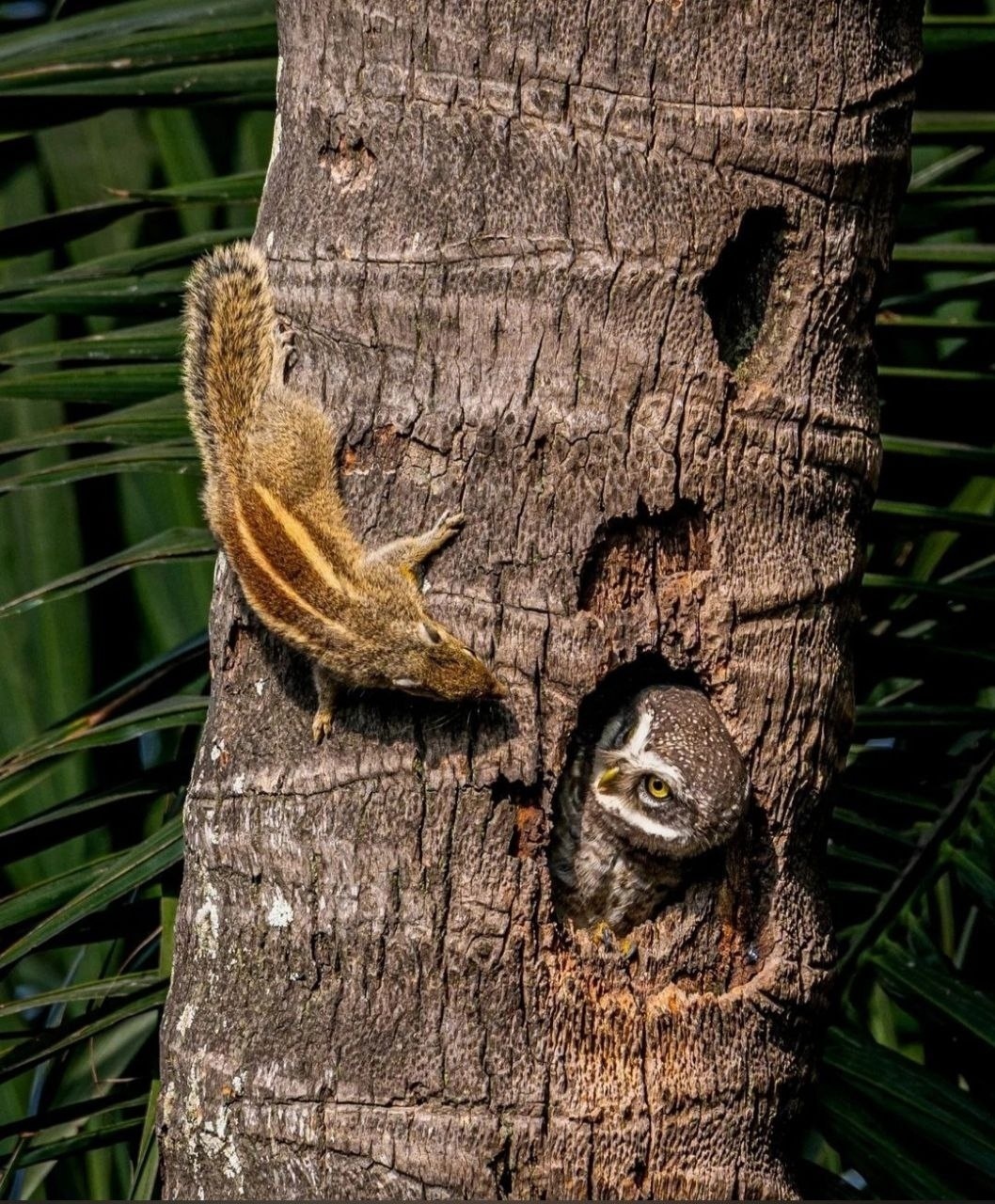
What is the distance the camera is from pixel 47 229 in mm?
4441

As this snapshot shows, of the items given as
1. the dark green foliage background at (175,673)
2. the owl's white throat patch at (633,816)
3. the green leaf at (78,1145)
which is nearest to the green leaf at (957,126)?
the dark green foliage background at (175,673)

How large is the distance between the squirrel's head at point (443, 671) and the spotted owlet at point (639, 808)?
0.48 m

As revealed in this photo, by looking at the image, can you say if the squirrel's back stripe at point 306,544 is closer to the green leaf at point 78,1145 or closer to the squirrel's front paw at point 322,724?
the squirrel's front paw at point 322,724

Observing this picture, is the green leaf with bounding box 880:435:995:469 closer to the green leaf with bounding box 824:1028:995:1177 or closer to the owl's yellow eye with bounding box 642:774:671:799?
the owl's yellow eye with bounding box 642:774:671:799

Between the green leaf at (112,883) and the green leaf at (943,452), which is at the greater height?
the green leaf at (943,452)

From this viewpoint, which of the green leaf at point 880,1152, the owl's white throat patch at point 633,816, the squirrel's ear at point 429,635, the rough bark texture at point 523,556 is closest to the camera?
the rough bark texture at point 523,556

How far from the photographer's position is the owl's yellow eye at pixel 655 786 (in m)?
3.62

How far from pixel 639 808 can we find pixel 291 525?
101 cm

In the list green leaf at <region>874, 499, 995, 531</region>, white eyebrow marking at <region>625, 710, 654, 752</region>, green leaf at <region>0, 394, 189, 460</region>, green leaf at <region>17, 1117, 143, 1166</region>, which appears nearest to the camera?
white eyebrow marking at <region>625, 710, 654, 752</region>

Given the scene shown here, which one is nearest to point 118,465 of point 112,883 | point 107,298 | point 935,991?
point 107,298

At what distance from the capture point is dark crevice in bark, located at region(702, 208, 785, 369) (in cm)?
319

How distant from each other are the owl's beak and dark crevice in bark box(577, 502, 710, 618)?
1.92 ft

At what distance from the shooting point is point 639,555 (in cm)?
311

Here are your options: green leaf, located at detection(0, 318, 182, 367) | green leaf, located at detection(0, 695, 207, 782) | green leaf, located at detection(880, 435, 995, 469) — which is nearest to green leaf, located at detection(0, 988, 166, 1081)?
green leaf, located at detection(0, 695, 207, 782)
